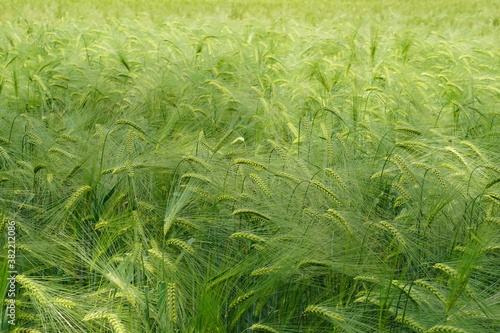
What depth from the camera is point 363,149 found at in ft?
7.70

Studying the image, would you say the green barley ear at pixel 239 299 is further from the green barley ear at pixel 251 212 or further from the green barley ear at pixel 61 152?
the green barley ear at pixel 61 152

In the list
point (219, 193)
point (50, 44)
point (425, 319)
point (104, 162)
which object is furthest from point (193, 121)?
point (50, 44)

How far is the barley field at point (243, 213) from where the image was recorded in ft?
4.60

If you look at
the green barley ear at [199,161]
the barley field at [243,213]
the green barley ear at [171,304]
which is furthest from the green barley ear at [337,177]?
the green barley ear at [171,304]

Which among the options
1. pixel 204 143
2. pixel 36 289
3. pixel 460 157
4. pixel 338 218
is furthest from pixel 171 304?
pixel 460 157

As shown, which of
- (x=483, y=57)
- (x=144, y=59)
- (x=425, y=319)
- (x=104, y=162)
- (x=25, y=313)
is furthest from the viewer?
(x=483, y=57)

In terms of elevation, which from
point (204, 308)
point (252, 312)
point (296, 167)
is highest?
point (296, 167)

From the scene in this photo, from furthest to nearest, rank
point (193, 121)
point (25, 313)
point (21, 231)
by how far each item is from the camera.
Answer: point (193, 121)
point (21, 231)
point (25, 313)

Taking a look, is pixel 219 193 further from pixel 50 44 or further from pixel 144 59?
pixel 50 44

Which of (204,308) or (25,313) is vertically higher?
(204,308)

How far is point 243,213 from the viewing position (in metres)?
1.59

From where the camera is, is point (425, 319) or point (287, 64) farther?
point (287, 64)

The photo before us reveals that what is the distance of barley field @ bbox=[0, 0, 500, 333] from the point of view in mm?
1403

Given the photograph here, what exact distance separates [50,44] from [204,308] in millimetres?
3988
